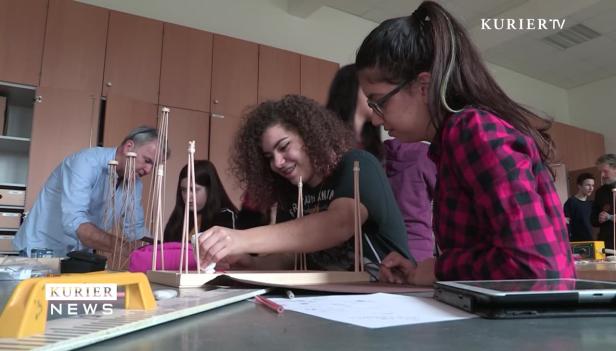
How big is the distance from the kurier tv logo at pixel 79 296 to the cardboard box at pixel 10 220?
2466 millimetres

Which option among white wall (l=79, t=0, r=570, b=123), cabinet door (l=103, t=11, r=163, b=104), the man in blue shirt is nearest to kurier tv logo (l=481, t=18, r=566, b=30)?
white wall (l=79, t=0, r=570, b=123)

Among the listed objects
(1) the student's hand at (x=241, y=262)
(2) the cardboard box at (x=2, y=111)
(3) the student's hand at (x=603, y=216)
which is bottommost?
(1) the student's hand at (x=241, y=262)

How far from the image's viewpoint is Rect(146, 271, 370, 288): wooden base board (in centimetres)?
71

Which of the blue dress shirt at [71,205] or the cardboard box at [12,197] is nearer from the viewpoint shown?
the blue dress shirt at [71,205]

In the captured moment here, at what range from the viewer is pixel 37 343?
0.87 ft

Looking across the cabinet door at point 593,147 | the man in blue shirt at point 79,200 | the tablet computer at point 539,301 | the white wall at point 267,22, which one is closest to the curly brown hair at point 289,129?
the man in blue shirt at point 79,200

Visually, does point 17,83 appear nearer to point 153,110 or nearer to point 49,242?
point 153,110

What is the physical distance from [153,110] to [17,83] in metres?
0.74

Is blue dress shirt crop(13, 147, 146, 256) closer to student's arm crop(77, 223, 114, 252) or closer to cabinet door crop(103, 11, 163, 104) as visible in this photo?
student's arm crop(77, 223, 114, 252)

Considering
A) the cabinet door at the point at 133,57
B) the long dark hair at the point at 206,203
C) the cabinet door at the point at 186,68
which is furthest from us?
the cabinet door at the point at 186,68

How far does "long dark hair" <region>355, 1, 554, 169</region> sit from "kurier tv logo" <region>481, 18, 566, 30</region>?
3.72m

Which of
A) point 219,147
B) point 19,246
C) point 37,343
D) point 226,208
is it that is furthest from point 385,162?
point 219,147

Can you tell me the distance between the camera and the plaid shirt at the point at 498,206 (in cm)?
59

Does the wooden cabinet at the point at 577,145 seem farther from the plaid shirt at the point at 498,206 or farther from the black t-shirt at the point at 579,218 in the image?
the plaid shirt at the point at 498,206
